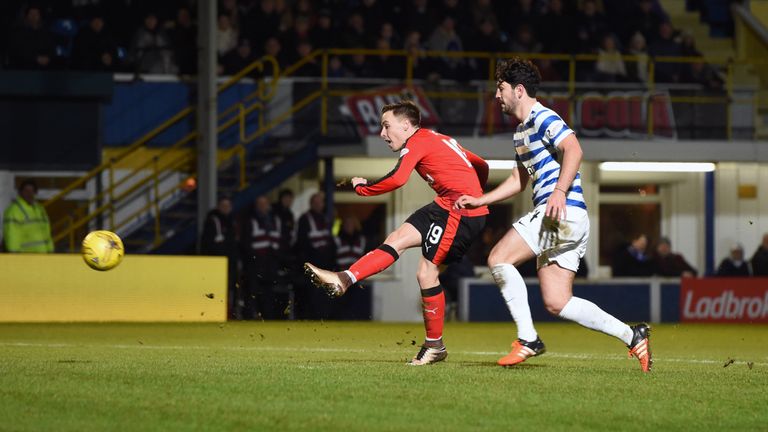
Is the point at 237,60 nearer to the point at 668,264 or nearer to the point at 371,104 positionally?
the point at 371,104

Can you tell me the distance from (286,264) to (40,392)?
13.1m

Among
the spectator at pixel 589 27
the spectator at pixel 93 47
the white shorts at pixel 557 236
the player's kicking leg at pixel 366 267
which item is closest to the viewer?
the white shorts at pixel 557 236

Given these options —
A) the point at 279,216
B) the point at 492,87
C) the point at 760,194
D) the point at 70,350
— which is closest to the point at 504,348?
the point at 70,350

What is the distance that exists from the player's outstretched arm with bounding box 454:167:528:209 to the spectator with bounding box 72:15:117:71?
13.7 metres

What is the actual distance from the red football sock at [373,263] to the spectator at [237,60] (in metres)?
13.4

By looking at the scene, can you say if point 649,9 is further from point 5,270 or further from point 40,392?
point 40,392

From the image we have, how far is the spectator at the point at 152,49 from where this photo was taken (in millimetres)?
22953

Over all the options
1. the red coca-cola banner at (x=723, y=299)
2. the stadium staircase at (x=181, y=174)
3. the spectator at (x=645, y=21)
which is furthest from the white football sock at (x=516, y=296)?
the spectator at (x=645, y=21)

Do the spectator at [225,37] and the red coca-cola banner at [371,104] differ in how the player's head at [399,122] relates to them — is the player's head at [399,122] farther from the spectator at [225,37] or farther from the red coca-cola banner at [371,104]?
the spectator at [225,37]

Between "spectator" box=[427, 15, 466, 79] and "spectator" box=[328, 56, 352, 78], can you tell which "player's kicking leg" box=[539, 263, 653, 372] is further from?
"spectator" box=[427, 15, 466, 79]

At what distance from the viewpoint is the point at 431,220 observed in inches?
410

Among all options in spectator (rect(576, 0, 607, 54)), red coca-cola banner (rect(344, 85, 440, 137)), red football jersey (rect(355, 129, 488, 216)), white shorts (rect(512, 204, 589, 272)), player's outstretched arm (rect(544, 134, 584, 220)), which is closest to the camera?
player's outstretched arm (rect(544, 134, 584, 220))

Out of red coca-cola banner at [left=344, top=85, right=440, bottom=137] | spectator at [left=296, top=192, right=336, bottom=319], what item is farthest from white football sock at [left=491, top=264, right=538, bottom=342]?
red coca-cola banner at [left=344, top=85, right=440, bottom=137]

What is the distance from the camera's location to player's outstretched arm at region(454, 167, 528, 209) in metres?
9.66
